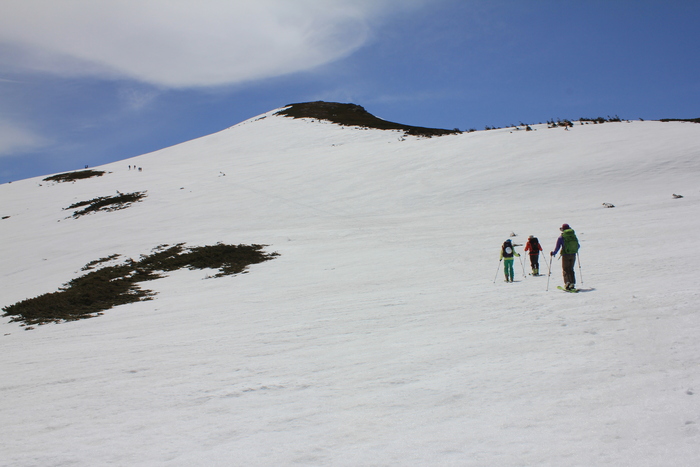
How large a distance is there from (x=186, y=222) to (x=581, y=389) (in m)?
29.1

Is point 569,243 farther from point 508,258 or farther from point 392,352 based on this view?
point 392,352

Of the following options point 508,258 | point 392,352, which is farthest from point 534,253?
point 392,352

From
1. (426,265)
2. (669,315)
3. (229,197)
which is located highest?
(229,197)

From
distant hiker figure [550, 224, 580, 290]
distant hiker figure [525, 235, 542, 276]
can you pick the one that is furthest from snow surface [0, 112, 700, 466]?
distant hiker figure [525, 235, 542, 276]

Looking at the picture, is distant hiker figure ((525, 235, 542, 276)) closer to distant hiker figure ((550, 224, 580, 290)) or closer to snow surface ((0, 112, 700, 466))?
snow surface ((0, 112, 700, 466))

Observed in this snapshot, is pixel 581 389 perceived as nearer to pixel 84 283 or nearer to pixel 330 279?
pixel 330 279

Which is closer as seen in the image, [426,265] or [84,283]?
[426,265]

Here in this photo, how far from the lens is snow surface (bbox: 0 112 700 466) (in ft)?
16.2

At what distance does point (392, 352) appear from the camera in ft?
25.4

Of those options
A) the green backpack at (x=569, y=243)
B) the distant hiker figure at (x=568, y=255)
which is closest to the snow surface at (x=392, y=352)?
the distant hiker figure at (x=568, y=255)

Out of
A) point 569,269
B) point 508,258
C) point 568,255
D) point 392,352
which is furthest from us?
point 508,258

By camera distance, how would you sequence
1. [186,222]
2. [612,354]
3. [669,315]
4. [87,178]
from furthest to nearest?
[87,178], [186,222], [669,315], [612,354]

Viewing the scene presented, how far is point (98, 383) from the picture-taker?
24.2 ft

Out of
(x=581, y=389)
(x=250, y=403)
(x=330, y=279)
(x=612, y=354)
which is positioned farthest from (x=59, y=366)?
(x=612, y=354)
